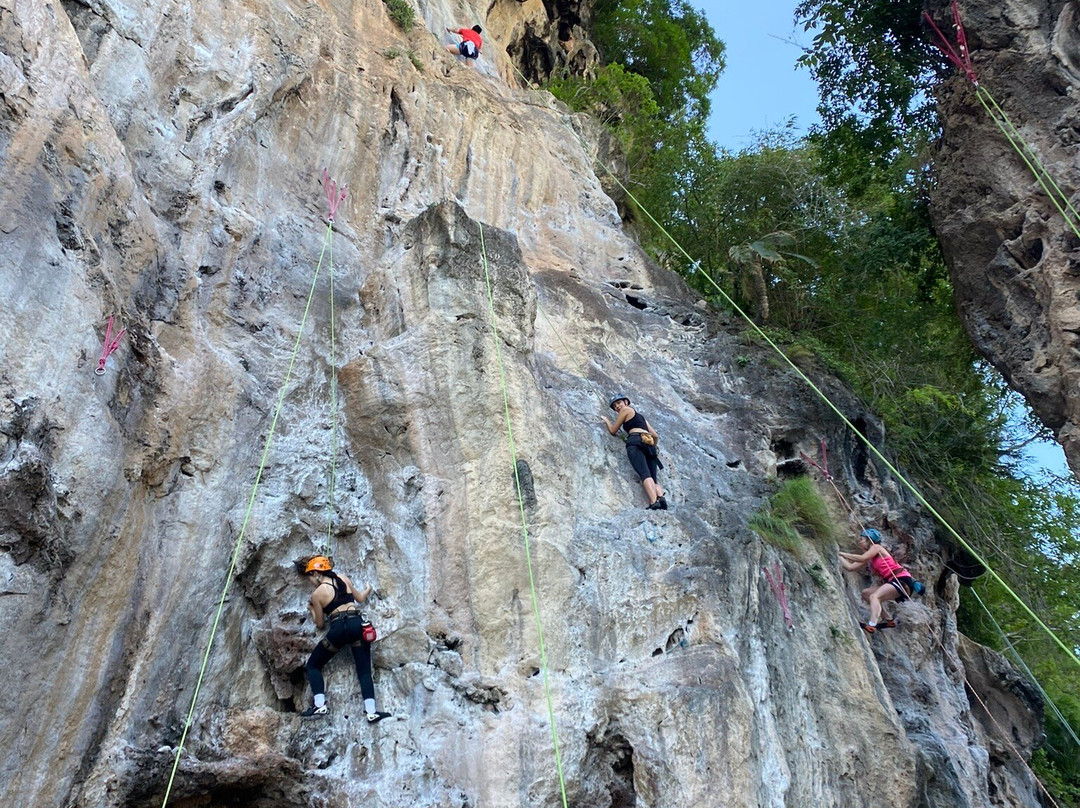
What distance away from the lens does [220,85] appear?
9.77m

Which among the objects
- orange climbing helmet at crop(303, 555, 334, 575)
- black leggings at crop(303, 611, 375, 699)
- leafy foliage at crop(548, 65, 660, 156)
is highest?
leafy foliage at crop(548, 65, 660, 156)

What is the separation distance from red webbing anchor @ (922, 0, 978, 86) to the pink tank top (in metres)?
6.25

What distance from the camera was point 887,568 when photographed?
28.8ft

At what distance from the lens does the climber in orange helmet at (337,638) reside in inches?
240

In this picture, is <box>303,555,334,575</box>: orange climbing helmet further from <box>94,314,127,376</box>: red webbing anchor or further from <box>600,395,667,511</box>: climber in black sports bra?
<box>600,395,667,511</box>: climber in black sports bra

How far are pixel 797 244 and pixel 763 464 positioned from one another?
7083mm

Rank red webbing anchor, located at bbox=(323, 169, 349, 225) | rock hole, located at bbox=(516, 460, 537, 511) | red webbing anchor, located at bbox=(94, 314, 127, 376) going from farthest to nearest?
1. red webbing anchor, located at bbox=(323, 169, 349, 225)
2. rock hole, located at bbox=(516, 460, 537, 511)
3. red webbing anchor, located at bbox=(94, 314, 127, 376)

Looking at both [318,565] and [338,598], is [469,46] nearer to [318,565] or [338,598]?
[318,565]

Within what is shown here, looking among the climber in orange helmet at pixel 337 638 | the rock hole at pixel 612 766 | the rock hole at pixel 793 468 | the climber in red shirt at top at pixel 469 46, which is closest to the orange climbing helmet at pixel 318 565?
the climber in orange helmet at pixel 337 638

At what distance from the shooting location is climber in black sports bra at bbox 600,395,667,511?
8.02 metres

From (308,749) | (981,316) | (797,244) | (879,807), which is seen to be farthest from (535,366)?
(797,244)

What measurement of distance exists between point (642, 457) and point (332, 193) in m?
5.07

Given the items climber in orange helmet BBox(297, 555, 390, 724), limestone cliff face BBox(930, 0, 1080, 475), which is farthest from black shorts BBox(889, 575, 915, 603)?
climber in orange helmet BBox(297, 555, 390, 724)

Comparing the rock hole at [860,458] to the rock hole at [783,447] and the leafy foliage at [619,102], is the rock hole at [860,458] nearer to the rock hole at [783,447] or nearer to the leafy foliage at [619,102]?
the rock hole at [783,447]
